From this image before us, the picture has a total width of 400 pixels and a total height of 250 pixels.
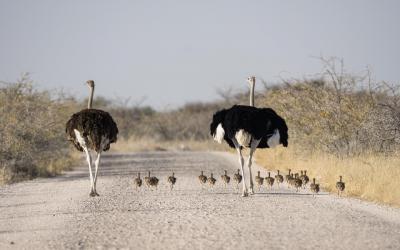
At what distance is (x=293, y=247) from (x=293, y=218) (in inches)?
122

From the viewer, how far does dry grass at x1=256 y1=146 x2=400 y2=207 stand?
17984 mm

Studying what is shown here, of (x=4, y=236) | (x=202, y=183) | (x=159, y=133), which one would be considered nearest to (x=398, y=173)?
(x=202, y=183)

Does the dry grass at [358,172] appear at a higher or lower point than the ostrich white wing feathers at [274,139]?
lower

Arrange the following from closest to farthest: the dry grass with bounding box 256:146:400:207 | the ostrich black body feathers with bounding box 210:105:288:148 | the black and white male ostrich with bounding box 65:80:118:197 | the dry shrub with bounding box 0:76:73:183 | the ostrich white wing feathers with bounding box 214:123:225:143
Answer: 1. the dry grass with bounding box 256:146:400:207
2. the ostrich black body feathers with bounding box 210:105:288:148
3. the ostrich white wing feathers with bounding box 214:123:225:143
4. the black and white male ostrich with bounding box 65:80:118:197
5. the dry shrub with bounding box 0:76:73:183

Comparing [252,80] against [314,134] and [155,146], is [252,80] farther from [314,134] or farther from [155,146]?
[155,146]

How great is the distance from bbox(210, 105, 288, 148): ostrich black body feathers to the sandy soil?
133 cm

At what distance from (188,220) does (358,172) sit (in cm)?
795

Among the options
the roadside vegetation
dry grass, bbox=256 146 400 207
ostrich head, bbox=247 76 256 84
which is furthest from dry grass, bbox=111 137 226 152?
ostrich head, bbox=247 76 256 84

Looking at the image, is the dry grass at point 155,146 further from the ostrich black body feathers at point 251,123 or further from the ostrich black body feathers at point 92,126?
the ostrich black body feathers at point 251,123

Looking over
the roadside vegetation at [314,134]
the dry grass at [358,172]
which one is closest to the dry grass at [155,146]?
the roadside vegetation at [314,134]

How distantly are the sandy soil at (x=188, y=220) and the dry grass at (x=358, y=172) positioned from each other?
77 centimetres

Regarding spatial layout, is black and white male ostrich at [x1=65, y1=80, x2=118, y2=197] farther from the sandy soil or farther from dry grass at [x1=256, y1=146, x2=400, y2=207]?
dry grass at [x1=256, y1=146, x2=400, y2=207]

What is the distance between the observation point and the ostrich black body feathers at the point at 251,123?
18.2 metres

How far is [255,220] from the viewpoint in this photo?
1403 cm
